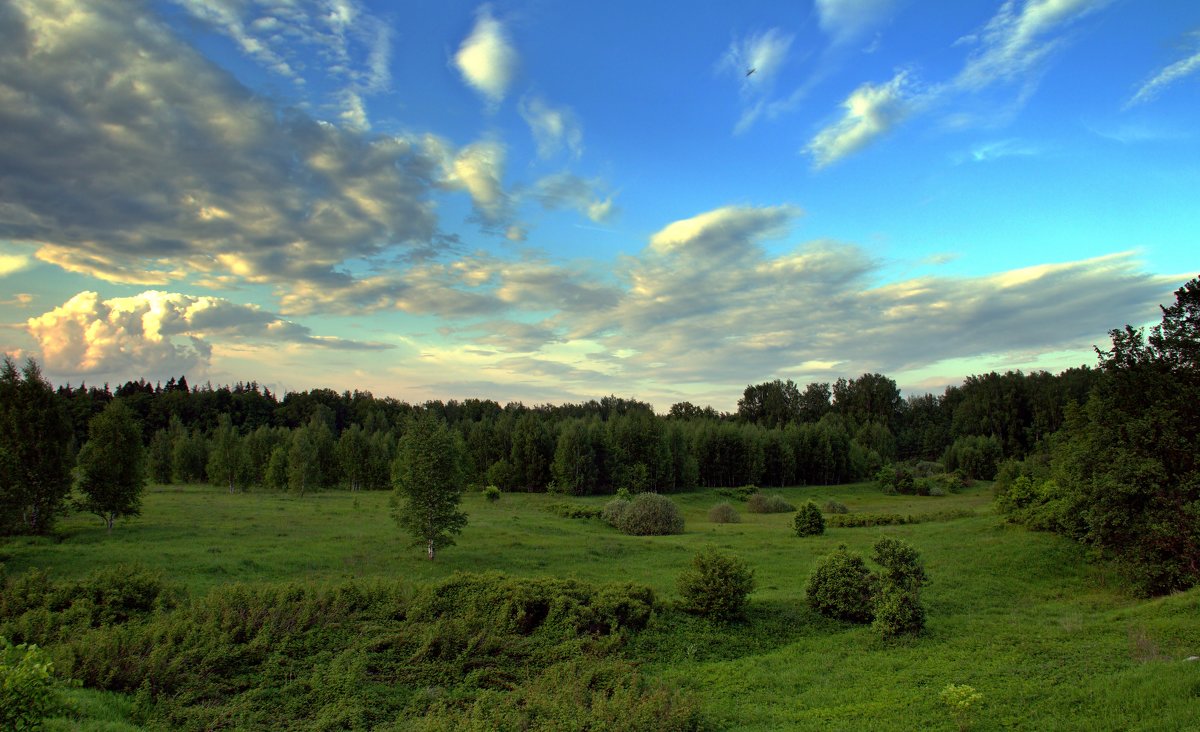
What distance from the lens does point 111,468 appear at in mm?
33062

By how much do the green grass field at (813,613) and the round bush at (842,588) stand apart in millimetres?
627

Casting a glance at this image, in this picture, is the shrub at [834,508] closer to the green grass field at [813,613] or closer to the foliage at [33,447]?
the green grass field at [813,613]

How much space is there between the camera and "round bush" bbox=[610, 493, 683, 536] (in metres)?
44.9

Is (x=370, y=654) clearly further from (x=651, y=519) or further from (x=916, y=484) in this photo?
(x=916, y=484)

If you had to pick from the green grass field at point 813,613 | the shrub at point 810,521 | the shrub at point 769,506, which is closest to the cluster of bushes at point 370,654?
the green grass field at point 813,613

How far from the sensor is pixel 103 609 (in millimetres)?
17453

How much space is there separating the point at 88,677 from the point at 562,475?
6788 centimetres

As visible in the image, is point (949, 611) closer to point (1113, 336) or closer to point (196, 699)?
point (1113, 336)

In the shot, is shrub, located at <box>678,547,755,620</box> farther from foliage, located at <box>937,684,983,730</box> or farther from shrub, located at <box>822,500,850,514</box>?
shrub, located at <box>822,500,850,514</box>

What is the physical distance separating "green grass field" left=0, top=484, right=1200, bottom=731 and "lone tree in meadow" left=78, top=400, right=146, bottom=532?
4.97 ft

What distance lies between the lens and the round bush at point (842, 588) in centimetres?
1967

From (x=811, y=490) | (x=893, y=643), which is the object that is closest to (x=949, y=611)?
(x=893, y=643)

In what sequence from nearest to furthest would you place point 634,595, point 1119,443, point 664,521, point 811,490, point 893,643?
1. point 893,643
2. point 634,595
3. point 1119,443
4. point 664,521
5. point 811,490

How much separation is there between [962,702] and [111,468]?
39.6m
